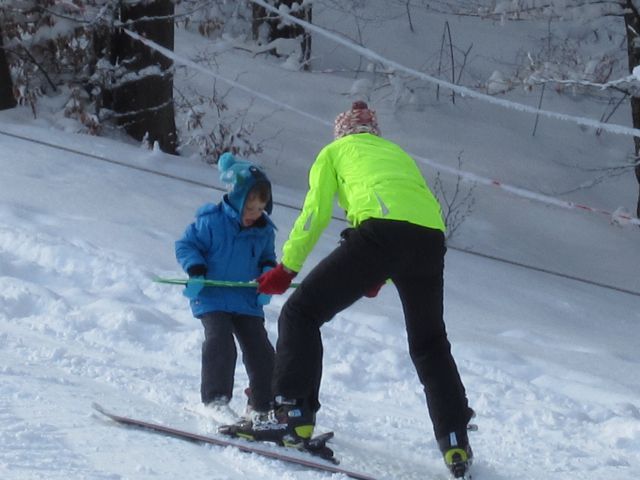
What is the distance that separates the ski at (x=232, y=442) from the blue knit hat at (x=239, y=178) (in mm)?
933

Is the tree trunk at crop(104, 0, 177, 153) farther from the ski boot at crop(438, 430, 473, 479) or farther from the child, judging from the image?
the ski boot at crop(438, 430, 473, 479)

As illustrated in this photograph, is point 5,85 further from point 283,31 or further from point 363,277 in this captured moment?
point 363,277

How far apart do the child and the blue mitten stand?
33mm

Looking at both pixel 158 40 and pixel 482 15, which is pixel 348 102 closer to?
pixel 482 15

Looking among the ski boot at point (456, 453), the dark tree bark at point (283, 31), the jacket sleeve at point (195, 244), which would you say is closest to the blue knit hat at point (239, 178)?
the jacket sleeve at point (195, 244)

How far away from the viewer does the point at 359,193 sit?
4.36 m

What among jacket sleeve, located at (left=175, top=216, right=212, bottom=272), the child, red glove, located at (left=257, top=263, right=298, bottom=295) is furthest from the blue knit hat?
red glove, located at (left=257, top=263, right=298, bottom=295)

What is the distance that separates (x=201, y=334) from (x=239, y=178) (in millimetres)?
1539

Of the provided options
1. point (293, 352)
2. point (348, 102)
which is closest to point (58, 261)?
point (293, 352)

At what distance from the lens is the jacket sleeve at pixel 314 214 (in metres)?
4.35

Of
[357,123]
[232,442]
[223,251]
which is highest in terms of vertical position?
[357,123]

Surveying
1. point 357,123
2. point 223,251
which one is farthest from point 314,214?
point 223,251

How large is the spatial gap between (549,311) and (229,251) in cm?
456

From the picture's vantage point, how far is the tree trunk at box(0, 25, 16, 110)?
35.8ft
